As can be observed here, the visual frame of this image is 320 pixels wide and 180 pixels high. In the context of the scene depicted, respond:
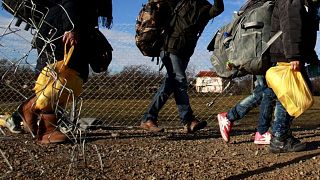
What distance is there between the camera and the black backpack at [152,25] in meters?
6.04

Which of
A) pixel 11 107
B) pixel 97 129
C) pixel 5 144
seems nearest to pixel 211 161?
pixel 5 144

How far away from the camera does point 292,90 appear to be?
431cm

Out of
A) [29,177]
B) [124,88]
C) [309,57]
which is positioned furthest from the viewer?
[124,88]

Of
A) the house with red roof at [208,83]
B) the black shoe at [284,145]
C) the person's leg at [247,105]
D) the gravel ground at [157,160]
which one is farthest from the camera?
the house with red roof at [208,83]

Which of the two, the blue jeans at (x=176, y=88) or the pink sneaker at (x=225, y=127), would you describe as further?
the blue jeans at (x=176, y=88)

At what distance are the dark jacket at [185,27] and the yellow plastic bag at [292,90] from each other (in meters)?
1.73

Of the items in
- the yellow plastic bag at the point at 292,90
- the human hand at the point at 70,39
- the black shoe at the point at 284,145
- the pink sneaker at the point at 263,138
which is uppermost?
the human hand at the point at 70,39

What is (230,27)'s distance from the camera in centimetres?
511

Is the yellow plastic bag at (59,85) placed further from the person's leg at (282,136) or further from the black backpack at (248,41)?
the person's leg at (282,136)

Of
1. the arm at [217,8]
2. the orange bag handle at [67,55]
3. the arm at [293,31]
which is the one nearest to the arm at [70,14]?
the orange bag handle at [67,55]

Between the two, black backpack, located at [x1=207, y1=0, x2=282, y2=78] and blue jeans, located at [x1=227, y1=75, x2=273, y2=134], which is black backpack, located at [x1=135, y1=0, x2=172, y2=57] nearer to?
black backpack, located at [x1=207, y1=0, x2=282, y2=78]

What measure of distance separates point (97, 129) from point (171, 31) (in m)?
1.65

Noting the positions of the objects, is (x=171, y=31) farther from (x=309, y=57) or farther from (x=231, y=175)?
(x=231, y=175)

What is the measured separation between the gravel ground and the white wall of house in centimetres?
268
